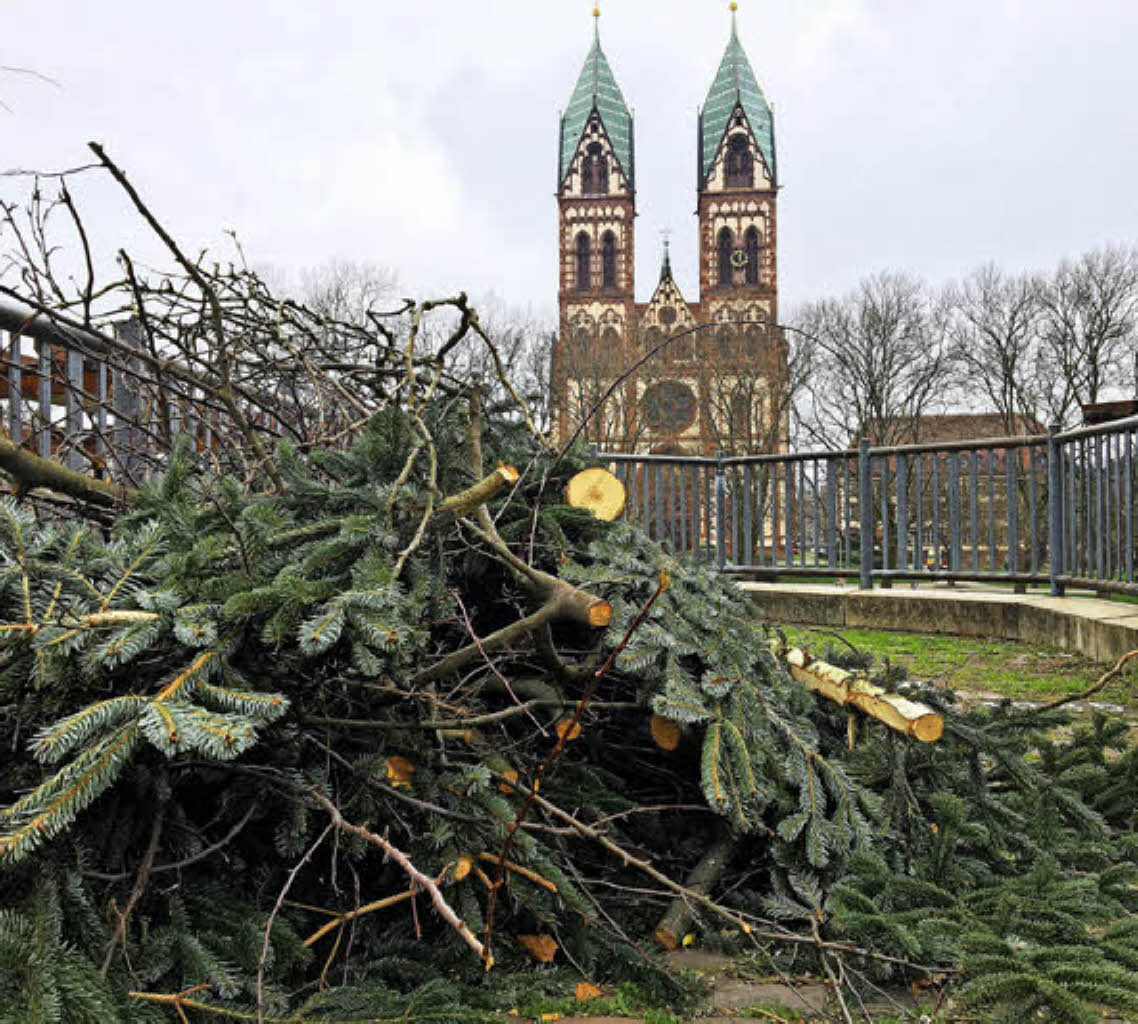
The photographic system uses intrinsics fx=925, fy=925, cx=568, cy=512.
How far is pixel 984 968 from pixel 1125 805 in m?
1.35

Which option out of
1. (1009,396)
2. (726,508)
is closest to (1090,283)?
(1009,396)

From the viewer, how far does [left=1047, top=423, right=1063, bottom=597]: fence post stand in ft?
21.8

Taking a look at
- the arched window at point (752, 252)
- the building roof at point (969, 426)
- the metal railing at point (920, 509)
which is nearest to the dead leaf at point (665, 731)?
the metal railing at point (920, 509)

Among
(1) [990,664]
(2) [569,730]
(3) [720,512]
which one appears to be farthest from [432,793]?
(3) [720,512]

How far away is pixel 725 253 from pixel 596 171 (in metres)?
11.0

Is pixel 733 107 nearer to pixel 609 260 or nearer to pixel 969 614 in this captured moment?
pixel 609 260

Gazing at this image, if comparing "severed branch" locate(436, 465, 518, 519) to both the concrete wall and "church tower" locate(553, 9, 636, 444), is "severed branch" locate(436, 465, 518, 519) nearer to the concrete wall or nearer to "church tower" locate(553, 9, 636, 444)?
the concrete wall

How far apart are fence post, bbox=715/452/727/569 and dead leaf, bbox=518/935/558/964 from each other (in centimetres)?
717

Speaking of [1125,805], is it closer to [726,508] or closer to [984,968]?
[984,968]

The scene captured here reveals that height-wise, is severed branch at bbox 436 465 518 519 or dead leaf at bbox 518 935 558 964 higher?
severed branch at bbox 436 465 518 519

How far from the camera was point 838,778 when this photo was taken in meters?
2.07

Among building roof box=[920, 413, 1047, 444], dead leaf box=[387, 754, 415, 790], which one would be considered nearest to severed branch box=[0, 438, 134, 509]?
dead leaf box=[387, 754, 415, 790]

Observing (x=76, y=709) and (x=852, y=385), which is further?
(x=852, y=385)

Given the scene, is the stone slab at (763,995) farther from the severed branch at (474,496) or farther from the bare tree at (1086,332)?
the bare tree at (1086,332)
